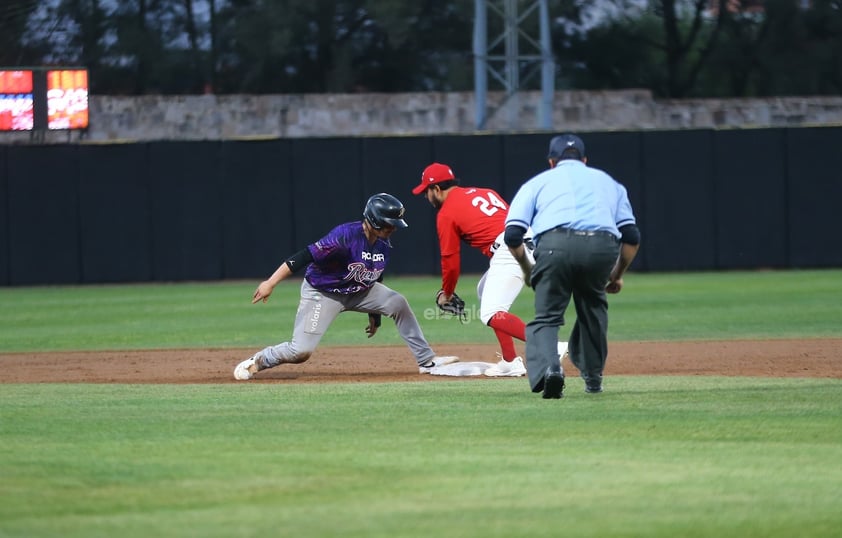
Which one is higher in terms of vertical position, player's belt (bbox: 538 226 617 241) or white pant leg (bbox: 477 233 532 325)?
player's belt (bbox: 538 226 617 241)

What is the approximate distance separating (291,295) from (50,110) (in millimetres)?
5386

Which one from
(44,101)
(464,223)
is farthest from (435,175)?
(44,101)

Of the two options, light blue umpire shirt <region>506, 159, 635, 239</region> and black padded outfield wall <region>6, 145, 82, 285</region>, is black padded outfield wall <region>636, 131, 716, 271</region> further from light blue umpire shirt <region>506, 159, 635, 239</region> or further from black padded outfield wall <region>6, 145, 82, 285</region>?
light blue umpire shirt <region>506, 159, 635, 239</region>

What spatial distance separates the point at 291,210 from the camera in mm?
23547

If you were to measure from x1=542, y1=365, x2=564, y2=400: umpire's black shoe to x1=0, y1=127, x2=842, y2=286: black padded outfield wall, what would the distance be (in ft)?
50.8

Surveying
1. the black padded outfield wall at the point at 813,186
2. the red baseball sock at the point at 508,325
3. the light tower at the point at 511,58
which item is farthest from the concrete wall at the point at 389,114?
the red baseball sock at the point at 508,325

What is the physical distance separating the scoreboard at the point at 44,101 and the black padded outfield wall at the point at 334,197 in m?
1.25

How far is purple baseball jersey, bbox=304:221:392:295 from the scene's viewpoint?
9.60 metres

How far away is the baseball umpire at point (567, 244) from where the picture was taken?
7.70 meters

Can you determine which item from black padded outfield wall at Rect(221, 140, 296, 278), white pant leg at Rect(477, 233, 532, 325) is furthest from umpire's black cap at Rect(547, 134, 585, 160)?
black padded outfield wall at Rect(221, 140, 296, 278)

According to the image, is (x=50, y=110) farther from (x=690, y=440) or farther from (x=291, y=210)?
(x=690, y=440)

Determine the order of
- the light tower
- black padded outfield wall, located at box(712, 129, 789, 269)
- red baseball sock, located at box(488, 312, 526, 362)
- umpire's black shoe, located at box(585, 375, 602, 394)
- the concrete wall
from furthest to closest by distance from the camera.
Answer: the concrete wall
the light tower
black padded outfield wall, located at box(712, 129, 789, 269)
red baseball sock, located at box(488, 312, 526, 362)
umpire's black shoe, located at box(585, 375, 602, 394)

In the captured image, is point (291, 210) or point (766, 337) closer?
A: point (766, 337)

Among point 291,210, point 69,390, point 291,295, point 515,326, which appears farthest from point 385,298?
point 291,210
